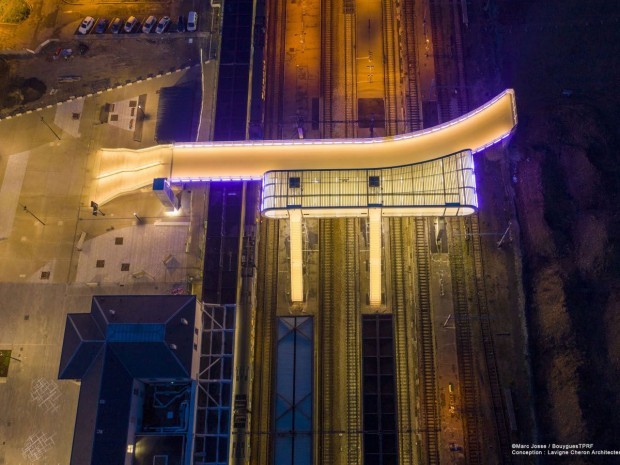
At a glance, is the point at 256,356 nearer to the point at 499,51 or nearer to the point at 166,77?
the point at 166,77

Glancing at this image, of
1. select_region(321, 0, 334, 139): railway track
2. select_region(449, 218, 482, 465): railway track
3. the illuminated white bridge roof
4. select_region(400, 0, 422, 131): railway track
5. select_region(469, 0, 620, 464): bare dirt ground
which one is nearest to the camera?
select_region(469, 0, 620, 464): bare dirt ground

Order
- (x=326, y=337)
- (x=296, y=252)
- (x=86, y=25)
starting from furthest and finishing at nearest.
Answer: (x=86, y=25) → (x=326, y=337) → (x=296, y=252)

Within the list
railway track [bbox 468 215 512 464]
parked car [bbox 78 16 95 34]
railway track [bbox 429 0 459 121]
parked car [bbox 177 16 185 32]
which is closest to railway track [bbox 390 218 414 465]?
railway track [bbox 468 215 512 464]

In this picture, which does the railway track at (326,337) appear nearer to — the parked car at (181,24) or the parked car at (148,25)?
the parked car at (181,24)

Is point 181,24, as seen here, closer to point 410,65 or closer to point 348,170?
point 410,65

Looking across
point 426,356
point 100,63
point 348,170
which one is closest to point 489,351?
point 426,356

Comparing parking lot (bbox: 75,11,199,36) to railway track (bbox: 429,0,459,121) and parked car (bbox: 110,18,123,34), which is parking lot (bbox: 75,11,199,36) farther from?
railway track (bbox: 429,0,459,121)

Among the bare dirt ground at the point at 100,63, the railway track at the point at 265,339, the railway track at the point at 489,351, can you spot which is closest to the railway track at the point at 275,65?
the bare dirt ground at the point at 100,63
